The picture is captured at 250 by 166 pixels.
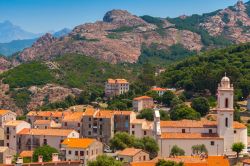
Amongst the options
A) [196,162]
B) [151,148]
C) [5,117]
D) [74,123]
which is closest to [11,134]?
[74,123]

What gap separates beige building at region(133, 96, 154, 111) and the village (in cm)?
1640

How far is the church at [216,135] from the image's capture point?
5534 cm

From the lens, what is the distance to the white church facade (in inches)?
2179

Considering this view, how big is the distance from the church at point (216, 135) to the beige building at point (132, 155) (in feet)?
12.6

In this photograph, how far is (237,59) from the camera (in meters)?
112

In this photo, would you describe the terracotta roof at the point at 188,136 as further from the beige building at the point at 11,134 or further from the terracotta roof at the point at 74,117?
the beige building at the point at 11,134

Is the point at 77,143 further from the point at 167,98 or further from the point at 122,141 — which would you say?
the point at 167,98

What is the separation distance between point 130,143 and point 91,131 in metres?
9.38

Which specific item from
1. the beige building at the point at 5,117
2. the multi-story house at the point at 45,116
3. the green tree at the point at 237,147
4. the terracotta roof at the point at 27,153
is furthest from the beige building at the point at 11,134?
the green tree at the point at 237,147

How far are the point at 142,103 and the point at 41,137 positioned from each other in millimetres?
25882

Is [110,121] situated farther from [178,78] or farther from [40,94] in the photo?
[40,94]

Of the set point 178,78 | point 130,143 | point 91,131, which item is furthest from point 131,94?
point 130,143

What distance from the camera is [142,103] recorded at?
276ft

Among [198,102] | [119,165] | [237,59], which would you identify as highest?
[237,59]
